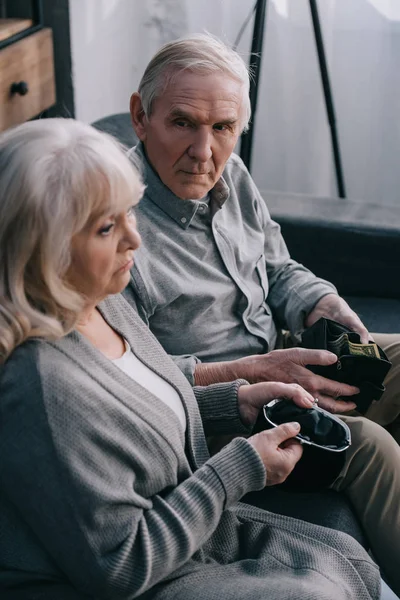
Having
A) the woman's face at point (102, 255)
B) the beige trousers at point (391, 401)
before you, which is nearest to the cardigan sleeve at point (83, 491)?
the woman's face at point (102, 255)

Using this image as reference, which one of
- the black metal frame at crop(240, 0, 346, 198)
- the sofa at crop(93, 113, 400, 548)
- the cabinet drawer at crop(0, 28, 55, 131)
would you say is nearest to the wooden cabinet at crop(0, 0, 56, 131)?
the cabinet drawer at crop(0, 28, 55, 131)

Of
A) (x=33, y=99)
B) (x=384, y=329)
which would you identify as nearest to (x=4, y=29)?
(x=33, y=99)

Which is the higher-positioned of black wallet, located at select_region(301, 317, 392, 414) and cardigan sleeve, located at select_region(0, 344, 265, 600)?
cardigan sleeve, located at select_region(0, 344, 265, 600)

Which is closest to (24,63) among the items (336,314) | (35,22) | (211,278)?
(35,22)

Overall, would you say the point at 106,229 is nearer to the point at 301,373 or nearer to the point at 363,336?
the point at 301,373

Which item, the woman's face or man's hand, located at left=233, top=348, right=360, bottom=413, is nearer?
the woman's face

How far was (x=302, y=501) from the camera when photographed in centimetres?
147

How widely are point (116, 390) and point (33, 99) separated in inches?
58.3

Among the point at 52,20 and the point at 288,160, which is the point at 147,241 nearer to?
the point at 52,20

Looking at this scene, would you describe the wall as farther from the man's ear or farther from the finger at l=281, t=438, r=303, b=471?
the finger at l=281, t=438, r=303, b=471

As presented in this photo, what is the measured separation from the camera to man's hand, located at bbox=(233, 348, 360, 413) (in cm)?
158

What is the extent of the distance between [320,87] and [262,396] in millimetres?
1965

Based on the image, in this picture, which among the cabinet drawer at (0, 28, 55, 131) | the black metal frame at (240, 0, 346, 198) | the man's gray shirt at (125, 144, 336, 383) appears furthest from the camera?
the black metal frame at (240, 0, 346, 198)

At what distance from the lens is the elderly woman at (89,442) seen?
1.03 metres
